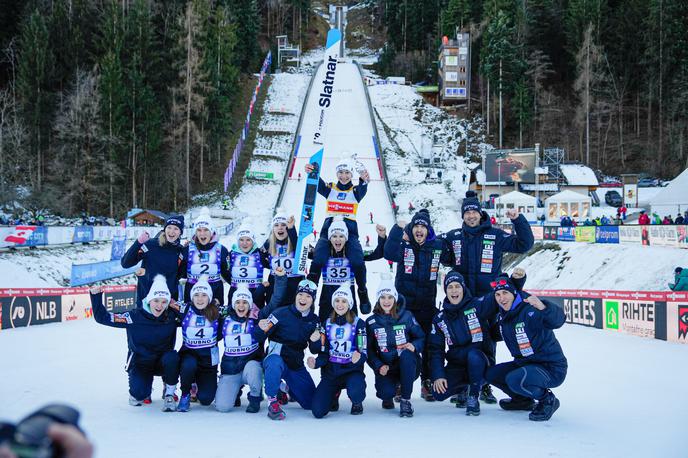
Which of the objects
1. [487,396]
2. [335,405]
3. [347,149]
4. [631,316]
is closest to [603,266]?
[631,316]

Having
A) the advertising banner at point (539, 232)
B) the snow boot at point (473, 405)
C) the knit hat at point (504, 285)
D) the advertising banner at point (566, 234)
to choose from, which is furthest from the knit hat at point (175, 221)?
the advertising banner at point (539, 232)

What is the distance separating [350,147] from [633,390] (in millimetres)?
39467

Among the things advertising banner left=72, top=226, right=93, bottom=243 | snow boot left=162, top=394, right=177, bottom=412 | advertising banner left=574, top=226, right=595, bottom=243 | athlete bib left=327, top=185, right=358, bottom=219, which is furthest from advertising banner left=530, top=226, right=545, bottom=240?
snow boot left=162, top=394, right=177, bottom=412

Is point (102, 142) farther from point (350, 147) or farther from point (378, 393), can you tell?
point (378, 393)

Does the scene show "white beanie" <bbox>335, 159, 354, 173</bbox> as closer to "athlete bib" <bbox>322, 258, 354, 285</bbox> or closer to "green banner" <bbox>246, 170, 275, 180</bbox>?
"athlete bib" <bbox>322, 258, 354, 285</bbox>

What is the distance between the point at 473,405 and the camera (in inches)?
216

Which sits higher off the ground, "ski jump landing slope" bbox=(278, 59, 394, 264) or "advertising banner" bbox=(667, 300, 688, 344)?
"ski jump landing slope" bbox=(278, 59, 394, 264)

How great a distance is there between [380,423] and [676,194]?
24.8m

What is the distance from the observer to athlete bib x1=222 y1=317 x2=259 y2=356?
5816 mm

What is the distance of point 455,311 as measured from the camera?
5863mm

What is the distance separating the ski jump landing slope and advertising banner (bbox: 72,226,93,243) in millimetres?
11257

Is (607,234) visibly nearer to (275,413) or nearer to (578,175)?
(275,413)

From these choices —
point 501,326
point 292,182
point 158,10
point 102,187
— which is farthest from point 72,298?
point 158,10

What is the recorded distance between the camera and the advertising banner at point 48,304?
11.6 m
